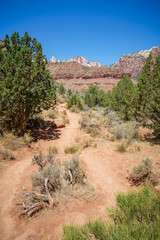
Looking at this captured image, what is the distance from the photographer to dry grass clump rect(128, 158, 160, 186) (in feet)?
14.7

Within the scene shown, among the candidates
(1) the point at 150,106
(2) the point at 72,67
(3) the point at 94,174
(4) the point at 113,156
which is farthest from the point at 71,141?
(2) the point at 72,67

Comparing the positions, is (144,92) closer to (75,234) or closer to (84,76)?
(75,234)

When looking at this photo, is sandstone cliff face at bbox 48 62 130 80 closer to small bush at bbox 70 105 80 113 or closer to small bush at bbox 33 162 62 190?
small bush at bbox 70 105 80 113

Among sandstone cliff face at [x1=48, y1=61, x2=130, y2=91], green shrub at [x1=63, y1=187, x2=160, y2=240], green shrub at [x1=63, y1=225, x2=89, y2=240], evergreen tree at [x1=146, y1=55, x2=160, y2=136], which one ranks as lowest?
green shrub at [x1=63, y1=225, x2=89, y2=240]

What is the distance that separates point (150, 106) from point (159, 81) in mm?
1910

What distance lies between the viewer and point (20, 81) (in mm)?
7113

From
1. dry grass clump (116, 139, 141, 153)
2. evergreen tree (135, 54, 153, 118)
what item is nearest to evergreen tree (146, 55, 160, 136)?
evergreen tree (135, 54, 153, 118)

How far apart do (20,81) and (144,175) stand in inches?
312

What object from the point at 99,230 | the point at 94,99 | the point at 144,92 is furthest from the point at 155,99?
the point at 94,99

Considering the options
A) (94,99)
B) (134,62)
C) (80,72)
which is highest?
A: (134,62)

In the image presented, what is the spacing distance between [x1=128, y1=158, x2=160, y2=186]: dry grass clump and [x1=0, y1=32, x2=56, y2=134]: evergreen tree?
6730 mm

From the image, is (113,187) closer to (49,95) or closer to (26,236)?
Answer: (26,236)

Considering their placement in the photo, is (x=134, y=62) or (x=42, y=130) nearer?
(x=42, y=130)

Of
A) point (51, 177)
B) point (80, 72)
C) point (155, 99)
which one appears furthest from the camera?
point (80, 72)
